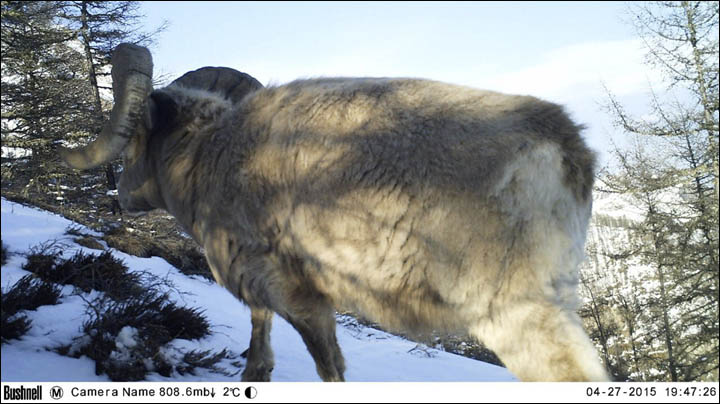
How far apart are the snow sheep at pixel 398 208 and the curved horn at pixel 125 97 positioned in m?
0.02

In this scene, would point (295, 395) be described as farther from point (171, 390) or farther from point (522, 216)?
point (522, 216)

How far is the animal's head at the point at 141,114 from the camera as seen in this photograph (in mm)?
4352

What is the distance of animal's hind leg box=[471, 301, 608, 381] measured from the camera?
265 cm

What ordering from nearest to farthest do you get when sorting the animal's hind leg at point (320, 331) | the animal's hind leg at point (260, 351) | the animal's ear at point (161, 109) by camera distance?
the animal's hind leg at point (320, 331), the animal's hind leg at point (260, 351), the animal's ear at point (161, 109)

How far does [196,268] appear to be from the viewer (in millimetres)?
9094

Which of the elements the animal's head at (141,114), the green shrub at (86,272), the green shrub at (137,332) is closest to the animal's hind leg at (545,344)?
the green shrub at (137,332)

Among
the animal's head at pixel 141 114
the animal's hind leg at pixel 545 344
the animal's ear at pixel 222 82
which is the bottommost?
the animal's hind leg at pixel 545 344

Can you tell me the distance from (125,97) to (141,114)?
0.21 metres

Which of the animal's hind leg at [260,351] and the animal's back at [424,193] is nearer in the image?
the animal's back at [424,193]

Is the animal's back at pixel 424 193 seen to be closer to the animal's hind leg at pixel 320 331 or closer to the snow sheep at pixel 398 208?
the snow sheep at pixel 398 208

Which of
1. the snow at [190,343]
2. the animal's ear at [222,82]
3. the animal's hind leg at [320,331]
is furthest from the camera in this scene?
the animal's ear at [222,82]

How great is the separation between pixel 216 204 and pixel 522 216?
2377mm

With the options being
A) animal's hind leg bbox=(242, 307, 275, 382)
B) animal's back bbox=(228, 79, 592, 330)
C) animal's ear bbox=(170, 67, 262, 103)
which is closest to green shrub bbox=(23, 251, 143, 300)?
animal's hind leg bbox=(242, 307, 275, 382)

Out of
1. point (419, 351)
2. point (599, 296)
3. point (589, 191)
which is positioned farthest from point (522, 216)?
point (599, 296)
